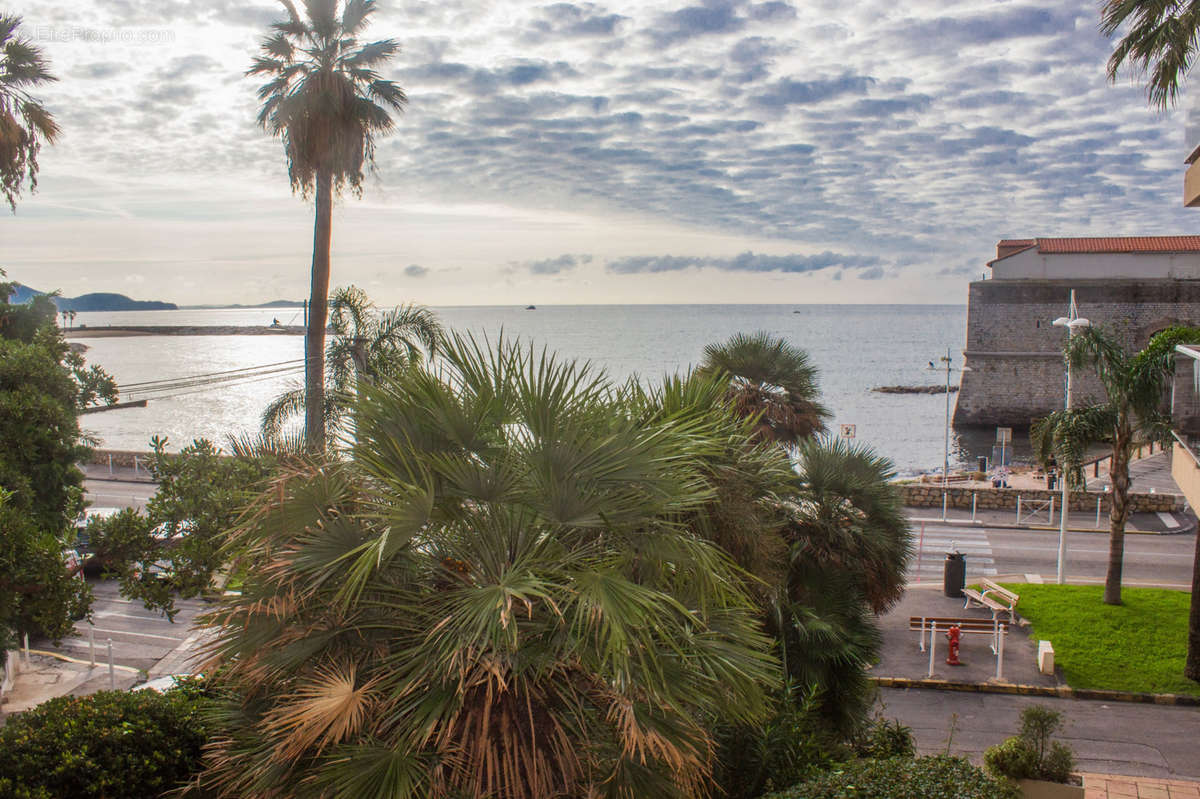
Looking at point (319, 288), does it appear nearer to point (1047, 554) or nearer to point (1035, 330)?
point (1047, 554)

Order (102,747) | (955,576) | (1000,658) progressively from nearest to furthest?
1. (102,747)
2. (1000,658)
3. (955,576)

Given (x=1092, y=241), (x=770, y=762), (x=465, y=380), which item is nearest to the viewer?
(x=465, y=380)

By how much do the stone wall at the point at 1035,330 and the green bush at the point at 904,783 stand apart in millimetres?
54602

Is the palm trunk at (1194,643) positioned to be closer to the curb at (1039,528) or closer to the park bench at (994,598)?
the park bench at (994,598)

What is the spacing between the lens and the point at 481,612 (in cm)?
470

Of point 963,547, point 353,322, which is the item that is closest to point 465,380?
point 353,322

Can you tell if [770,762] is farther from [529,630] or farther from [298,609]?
[298,609]

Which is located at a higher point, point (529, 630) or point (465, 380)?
point (465, 380)

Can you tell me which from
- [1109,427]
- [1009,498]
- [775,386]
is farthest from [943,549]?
[775,386]

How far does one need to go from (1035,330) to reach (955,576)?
44774 mm

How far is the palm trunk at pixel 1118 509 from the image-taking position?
18.0m

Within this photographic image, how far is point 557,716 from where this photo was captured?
5254 mm

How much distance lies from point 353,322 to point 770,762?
45.7 ft

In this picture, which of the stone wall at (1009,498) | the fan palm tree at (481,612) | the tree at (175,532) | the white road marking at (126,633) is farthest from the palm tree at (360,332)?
the stone wall at (1009,498)
